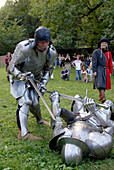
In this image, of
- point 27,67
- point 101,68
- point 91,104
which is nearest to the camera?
point 91,104

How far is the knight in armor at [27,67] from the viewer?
3.79 metres

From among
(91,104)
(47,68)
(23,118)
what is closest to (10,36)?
(47,68)

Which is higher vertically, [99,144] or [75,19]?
[75,19]

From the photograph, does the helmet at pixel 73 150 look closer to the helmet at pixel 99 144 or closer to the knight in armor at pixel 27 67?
the helmet at pixel 99 144

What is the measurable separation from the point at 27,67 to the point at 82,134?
173cm

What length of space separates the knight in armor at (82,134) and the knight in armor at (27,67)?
536 mm

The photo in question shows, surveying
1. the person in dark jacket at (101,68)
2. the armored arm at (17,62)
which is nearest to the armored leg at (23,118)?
the armored arm at (17,62)

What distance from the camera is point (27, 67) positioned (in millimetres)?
4176

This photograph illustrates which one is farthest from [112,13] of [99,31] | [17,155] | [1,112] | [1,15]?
[1,15]

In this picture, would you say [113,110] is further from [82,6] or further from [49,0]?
[49,0]

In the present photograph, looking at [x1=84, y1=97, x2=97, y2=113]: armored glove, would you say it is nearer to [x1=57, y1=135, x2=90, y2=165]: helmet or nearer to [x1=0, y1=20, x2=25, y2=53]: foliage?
[x1=57, y1=135, x2=90, y2=165]: helmet

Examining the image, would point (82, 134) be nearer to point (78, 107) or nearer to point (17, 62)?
point (78, 107)

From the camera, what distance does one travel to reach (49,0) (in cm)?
2030

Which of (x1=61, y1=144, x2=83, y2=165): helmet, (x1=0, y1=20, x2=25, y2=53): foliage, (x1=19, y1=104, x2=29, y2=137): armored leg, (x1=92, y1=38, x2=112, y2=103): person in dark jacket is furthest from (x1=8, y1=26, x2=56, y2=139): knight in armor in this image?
(x1=0, y1=20, x2=25, y2=53): foliage
